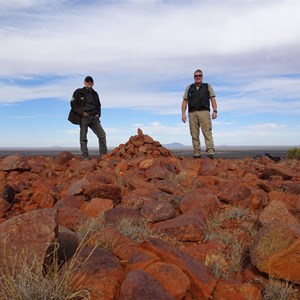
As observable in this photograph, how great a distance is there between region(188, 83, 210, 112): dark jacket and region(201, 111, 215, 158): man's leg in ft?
0.64

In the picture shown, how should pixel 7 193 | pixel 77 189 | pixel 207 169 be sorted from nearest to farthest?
pixel 77 189, pixel 7 193, pixel 207 169

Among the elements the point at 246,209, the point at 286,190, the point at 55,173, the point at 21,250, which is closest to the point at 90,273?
the point at 21,250

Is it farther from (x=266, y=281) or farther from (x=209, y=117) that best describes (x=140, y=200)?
(x=209, y=117)

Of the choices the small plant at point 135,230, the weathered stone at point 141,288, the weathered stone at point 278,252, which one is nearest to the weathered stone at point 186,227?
the small plant at point 135,230

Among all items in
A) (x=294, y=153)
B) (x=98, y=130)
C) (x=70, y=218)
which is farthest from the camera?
(x=294, y=153)

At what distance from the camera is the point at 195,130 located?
1151 cm

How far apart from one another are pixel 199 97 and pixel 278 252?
7.74 meters

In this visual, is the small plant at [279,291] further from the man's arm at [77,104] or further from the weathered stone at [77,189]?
the man's arm at [77,104]

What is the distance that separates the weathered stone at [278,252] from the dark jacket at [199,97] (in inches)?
295

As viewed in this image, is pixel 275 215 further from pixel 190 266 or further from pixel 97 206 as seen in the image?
pixel 97 206

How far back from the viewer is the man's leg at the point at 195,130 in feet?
37.1

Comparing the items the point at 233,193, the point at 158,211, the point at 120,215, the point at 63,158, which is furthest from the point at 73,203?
the point at 63,158

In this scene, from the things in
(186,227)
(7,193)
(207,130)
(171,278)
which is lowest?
(171,278)

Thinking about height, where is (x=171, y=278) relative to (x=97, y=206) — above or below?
below
